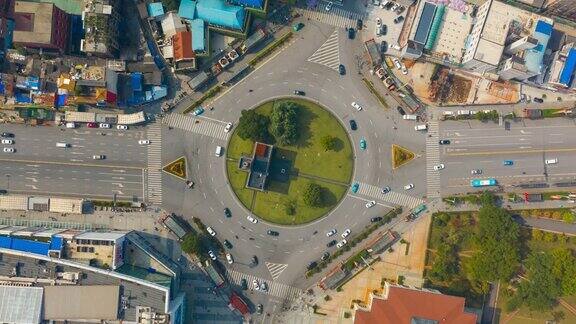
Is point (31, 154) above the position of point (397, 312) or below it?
above

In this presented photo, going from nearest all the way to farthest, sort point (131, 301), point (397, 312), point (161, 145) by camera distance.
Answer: point (131, 301) → point (397, 312) → point (161, 145)

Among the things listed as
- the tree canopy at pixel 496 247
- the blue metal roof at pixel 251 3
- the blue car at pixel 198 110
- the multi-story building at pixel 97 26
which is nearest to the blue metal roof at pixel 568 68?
the tree canopy at pixel 496 247

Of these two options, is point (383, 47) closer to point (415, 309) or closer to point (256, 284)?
point (415, 309)

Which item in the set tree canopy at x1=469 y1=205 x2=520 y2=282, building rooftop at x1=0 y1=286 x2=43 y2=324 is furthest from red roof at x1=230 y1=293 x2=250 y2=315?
tree canopy at x1=469 y1=205 x2=520 y2=282

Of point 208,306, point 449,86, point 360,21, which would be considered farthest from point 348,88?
point 208,306

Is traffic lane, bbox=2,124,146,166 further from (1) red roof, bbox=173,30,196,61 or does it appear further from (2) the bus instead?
(2) the bus

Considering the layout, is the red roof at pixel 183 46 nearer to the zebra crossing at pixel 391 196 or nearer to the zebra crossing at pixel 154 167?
the zebra crossing at pixel 154 167

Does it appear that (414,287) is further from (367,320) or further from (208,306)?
(208,306)
